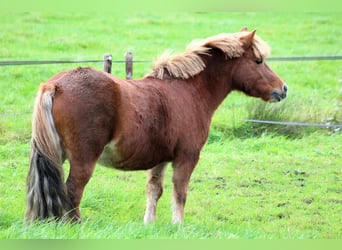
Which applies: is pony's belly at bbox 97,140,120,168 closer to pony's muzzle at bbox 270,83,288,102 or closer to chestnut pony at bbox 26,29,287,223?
chestnut pony at bbox 26,29,287,223

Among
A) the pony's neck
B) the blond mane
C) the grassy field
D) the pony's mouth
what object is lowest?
the grassy field

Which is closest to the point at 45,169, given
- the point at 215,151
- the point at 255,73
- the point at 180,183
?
the point at 180,183

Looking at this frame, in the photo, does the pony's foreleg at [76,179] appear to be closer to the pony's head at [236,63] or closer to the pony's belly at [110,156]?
the pony's belly at [110,156]

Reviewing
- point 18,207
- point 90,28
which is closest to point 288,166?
point 18,207

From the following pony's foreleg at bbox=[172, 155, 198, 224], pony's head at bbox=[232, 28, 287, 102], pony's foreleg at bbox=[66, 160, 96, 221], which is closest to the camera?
pony's foreleg at bbox=[66, 160, 96, 221]

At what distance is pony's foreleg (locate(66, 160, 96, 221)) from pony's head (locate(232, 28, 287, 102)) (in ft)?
7.25

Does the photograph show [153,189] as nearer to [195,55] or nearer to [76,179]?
[76,179]

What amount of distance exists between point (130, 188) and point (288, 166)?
266cm

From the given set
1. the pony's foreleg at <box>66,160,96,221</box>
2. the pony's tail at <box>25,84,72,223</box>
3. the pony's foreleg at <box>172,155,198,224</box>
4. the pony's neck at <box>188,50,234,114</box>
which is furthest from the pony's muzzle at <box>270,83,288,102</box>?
the pony's tail at <box>25,84,72,223</box>

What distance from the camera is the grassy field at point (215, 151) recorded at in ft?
20.1

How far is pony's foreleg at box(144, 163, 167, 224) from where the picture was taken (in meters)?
6.21

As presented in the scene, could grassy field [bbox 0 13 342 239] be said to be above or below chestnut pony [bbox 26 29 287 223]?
below

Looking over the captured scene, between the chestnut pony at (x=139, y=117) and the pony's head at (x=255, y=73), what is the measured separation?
0.01m

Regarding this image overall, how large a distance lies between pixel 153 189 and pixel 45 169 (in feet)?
5.35
